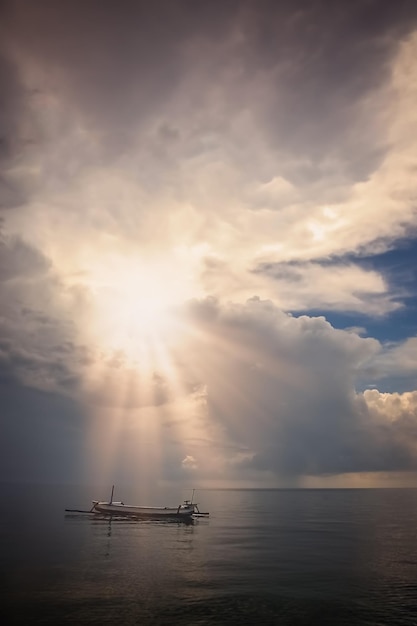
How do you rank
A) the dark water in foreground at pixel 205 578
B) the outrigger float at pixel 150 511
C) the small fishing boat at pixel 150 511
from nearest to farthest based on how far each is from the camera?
the dark water in foreground at pixel 205 578
the outrigger float at pixel 150 511
the small fishing boat at pixel 150 511

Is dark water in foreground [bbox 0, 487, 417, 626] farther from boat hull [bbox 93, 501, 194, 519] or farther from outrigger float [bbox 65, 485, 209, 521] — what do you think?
boat hull [bbox 93, 501, 194, 519]

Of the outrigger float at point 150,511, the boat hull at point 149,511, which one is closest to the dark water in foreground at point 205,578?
the outrigger float at point 150,511

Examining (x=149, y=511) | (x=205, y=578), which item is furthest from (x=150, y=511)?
(x=205, y=578)

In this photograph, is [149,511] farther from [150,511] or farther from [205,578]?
[205,578]

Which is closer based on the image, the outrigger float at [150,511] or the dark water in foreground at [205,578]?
the dark water in foreground at [205,578]

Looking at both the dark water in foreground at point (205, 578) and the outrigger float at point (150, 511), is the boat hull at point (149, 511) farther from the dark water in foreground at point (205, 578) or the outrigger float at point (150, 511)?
the dark water in foreground at point (205, 578)

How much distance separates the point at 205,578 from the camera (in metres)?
80.6

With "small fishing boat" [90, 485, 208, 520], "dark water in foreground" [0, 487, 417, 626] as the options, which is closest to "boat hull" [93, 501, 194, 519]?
"small fishing boat" [90, 485, 208, 520]

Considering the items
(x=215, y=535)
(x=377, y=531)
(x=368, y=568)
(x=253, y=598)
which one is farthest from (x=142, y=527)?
(x=253, y=598)

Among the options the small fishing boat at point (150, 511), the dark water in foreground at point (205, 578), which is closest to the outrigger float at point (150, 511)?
the small fishing boat at point (150, 511)

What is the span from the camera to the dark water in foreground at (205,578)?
60188mm

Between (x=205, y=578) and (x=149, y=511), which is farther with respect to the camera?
(x=149, y=511)

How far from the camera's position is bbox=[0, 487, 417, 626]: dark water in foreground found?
197 feet

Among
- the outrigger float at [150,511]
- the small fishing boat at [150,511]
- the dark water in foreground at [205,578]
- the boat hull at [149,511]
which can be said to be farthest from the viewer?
the boat hull at [149,511]
